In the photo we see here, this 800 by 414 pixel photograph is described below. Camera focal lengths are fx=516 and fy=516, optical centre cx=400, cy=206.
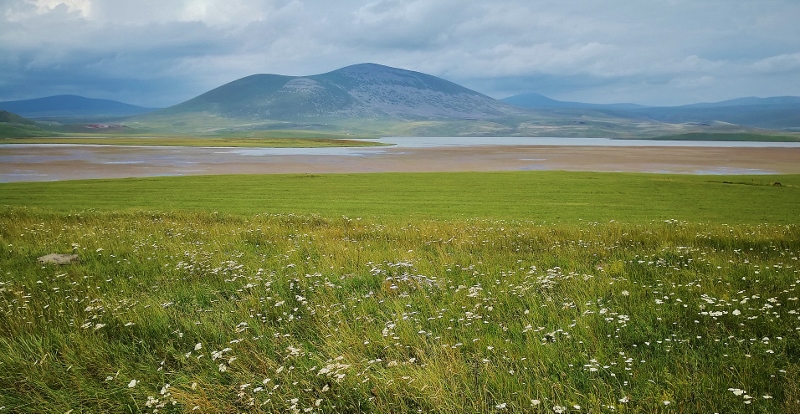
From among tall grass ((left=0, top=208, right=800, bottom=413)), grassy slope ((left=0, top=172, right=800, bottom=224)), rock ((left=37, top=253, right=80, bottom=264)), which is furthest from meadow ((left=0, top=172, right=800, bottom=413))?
grassy slope ((left=0, top=172, right=800, bottom=224))

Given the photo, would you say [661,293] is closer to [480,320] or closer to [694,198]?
[480,320]

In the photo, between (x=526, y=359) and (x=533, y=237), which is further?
(x=533, y=237)

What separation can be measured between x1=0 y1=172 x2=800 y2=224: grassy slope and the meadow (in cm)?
1145

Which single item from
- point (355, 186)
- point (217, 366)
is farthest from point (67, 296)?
point (355, 186)

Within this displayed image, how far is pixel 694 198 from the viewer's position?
38406 mm

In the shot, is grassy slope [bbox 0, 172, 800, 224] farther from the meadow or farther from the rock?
the rock

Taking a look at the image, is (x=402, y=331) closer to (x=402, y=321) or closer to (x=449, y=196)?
(x=402, y=321)

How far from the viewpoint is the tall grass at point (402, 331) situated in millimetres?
6922

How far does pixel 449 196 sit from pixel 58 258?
29568mm

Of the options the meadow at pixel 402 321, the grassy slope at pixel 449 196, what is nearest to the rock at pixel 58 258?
the meadow at pixel 402 321

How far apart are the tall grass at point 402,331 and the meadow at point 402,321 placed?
0.15 ft

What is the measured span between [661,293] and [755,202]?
3156 cm

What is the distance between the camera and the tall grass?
692cm

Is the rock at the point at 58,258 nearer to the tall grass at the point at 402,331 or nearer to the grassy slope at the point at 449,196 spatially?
the tall grass at the point at 402,331
